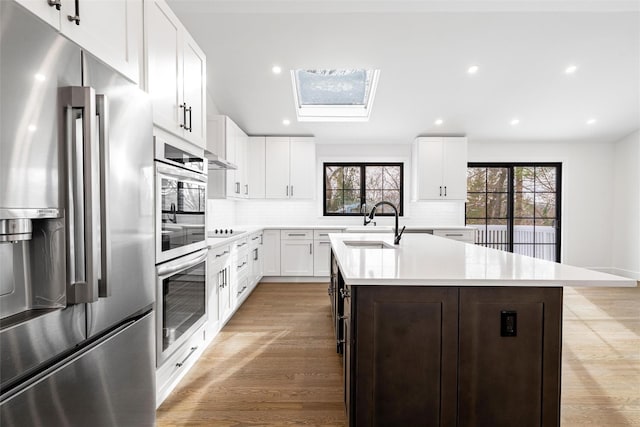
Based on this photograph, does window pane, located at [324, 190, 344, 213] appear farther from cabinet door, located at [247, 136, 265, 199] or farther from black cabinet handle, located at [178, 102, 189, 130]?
black cabinet handle, located at [178, 102, 189, 130]

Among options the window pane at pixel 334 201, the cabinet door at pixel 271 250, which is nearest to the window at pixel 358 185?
the window pane at pixel 334 201

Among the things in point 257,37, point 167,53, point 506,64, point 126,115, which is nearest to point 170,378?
point 126,115

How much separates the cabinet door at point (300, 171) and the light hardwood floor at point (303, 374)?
2.24m

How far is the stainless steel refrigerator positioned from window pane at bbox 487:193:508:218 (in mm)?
5988

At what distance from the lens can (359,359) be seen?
1.41 m

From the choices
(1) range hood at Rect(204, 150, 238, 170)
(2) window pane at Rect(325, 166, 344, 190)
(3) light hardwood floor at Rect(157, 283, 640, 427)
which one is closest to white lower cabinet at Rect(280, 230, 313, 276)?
(2) window pane at Rect(325, 166, 344, 190)

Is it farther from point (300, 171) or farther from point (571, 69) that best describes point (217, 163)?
point (571, 69)

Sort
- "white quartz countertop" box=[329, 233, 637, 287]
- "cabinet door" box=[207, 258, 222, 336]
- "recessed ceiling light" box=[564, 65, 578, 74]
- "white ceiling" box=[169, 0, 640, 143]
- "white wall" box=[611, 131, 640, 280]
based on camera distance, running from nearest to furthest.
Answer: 1. "white quartz countertop" box=[329, 233, 637, 287]
2. "cabinet door" box=[207, 258, 222, 336]
3. "white ceiling" box=[169, 0, 640, 143]
4. "recessed ceiling light" box=[564, 65, 578, 74]
5. "white wall" box=[611, 131, 640, 280]

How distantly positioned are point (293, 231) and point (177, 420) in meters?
3.49

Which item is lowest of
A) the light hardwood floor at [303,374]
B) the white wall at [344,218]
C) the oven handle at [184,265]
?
the light hardwood floor at [303,374]

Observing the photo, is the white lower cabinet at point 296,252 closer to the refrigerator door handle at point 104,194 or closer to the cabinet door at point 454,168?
the cabinet door at point 454,168

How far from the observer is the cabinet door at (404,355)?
1.41 metres

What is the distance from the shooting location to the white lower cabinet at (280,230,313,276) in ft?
17.0

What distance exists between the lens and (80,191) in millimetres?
955
